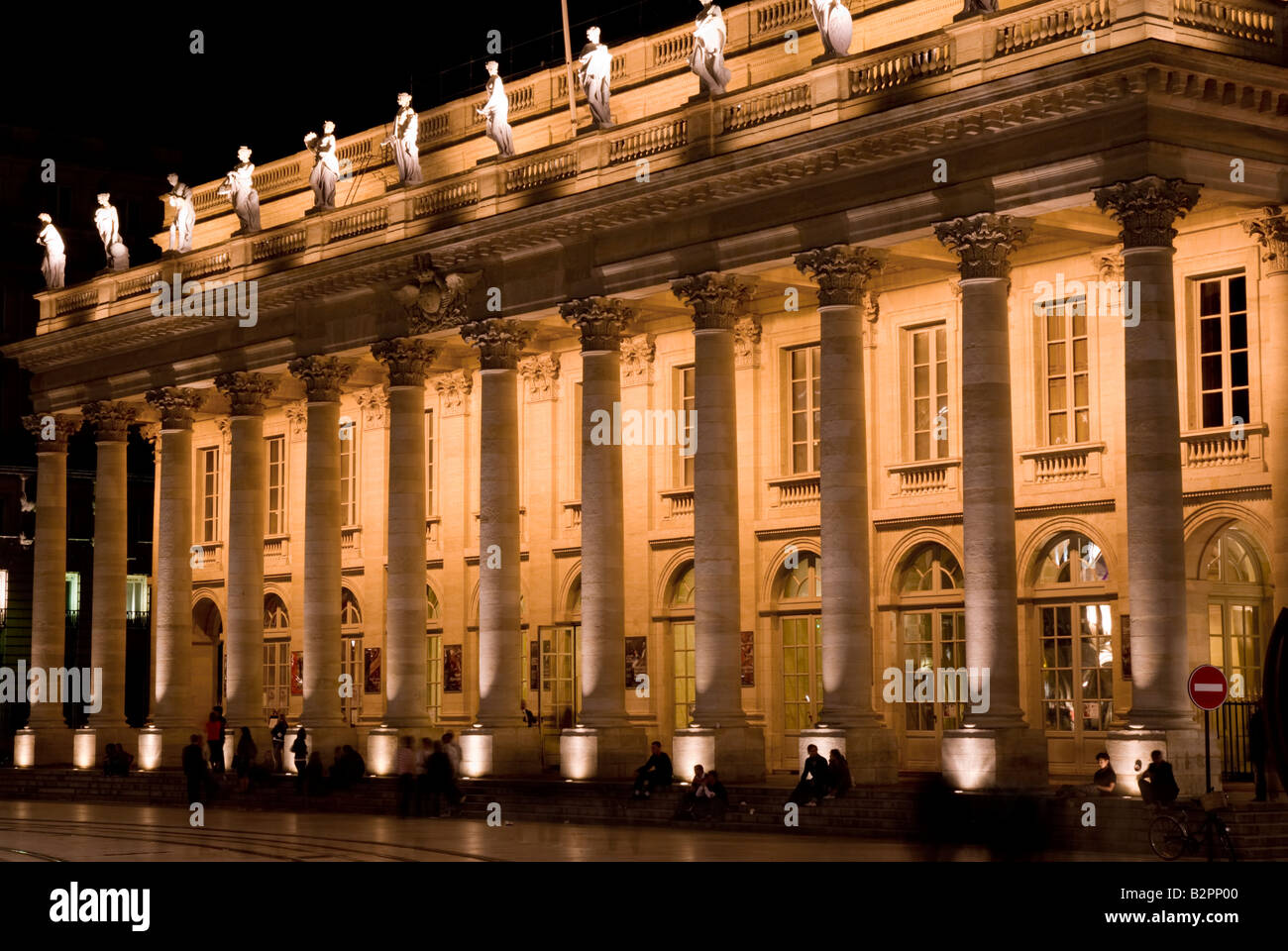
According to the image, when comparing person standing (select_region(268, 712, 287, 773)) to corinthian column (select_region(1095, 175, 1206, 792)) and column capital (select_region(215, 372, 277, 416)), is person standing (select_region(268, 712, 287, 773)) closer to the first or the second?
column capital (select_region(215, 372, 277, 416))

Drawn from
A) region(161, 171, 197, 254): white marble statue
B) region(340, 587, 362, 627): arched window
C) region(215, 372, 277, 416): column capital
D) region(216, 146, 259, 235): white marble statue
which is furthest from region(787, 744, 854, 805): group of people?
region(161, 171, 197, 254): white marble statue

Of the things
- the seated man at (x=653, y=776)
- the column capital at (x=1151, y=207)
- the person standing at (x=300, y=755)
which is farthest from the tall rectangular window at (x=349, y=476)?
the column capital at (x=1151, y=207)

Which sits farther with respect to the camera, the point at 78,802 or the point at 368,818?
the point at 78,802

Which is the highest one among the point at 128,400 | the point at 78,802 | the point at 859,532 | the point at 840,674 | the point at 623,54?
the point at 623,54

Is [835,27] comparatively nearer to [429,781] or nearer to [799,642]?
[799,642]

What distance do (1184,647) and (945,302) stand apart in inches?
429

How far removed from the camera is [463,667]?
4866cm

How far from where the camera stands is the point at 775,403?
42094mm

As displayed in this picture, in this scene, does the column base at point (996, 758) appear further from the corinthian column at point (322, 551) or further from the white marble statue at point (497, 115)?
the corinthian column at point (322, 551)

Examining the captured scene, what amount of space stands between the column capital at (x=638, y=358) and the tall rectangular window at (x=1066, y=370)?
9.81m

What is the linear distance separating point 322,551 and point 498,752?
24.0 feet

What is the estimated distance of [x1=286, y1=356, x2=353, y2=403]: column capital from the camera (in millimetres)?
46125
